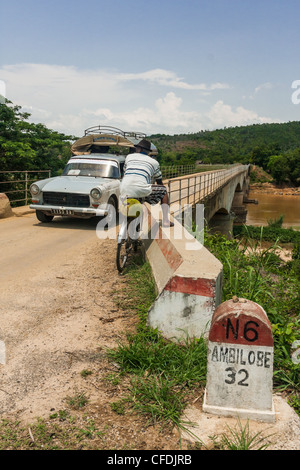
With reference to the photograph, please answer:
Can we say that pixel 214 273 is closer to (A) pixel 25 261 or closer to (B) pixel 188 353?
(B) pixel 188 353

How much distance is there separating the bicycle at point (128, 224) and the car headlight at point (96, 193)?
3234 mm

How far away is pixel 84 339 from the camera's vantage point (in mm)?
3656

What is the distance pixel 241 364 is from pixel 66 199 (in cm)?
706

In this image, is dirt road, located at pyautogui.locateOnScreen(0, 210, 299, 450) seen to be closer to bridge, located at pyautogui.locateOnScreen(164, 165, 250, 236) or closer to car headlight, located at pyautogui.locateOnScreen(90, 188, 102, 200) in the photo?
car headlight, located at pyautogui.locateOnScreen(90, 188, 102, 200)

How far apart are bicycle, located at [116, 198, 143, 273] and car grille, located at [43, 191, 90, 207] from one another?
3429 mm

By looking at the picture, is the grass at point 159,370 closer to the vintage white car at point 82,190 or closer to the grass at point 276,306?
the grass at point 276,306

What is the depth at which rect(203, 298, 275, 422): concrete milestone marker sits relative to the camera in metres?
2.65

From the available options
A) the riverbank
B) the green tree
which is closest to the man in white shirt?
the green tree

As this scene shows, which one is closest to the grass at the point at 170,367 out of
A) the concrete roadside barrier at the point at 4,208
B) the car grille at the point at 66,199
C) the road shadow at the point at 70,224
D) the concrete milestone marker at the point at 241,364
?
the concrete milestone marker at the point at 241,364

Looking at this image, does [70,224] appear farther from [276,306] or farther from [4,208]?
[276,306]

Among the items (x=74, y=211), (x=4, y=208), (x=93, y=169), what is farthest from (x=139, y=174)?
(x=4, y=208)

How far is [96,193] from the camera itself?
29.1 ft

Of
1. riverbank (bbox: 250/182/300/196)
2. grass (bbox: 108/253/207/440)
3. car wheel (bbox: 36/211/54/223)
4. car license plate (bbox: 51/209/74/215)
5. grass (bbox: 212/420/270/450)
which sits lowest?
riverbank (bbox: 250/182/300/196)
